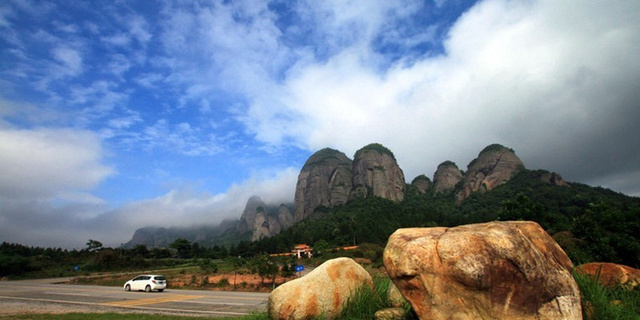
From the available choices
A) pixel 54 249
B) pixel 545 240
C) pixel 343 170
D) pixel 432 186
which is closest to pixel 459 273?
pixel 545 240

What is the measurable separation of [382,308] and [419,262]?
6.94 ft

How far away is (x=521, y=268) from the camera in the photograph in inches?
201

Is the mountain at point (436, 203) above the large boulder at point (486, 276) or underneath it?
above

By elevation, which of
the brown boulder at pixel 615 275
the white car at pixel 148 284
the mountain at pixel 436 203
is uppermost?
the mountain at pixel 436 203

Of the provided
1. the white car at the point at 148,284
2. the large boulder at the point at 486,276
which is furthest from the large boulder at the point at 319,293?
the white car at the point at 148,284

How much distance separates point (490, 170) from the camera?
440ft

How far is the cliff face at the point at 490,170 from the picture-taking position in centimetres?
12762

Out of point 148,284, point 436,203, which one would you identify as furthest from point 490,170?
point 148,284

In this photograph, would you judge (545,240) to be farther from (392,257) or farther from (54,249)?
(54,249)

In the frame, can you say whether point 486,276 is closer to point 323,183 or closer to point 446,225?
point 446,225

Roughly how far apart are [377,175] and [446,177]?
3490cm

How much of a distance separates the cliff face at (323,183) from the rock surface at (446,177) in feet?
135

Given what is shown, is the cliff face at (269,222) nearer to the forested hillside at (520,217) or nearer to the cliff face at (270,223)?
the cliff face at (270,223)

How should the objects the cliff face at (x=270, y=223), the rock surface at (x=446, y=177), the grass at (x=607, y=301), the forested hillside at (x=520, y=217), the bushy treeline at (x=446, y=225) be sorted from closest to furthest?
the grass at (x=607, y=301), the forested hillside at (x=520, y=217), the bushy treeline at (x=446, y=225), the rock surface at (x=446, y=177), the cliff face at (x=270, y=223)
